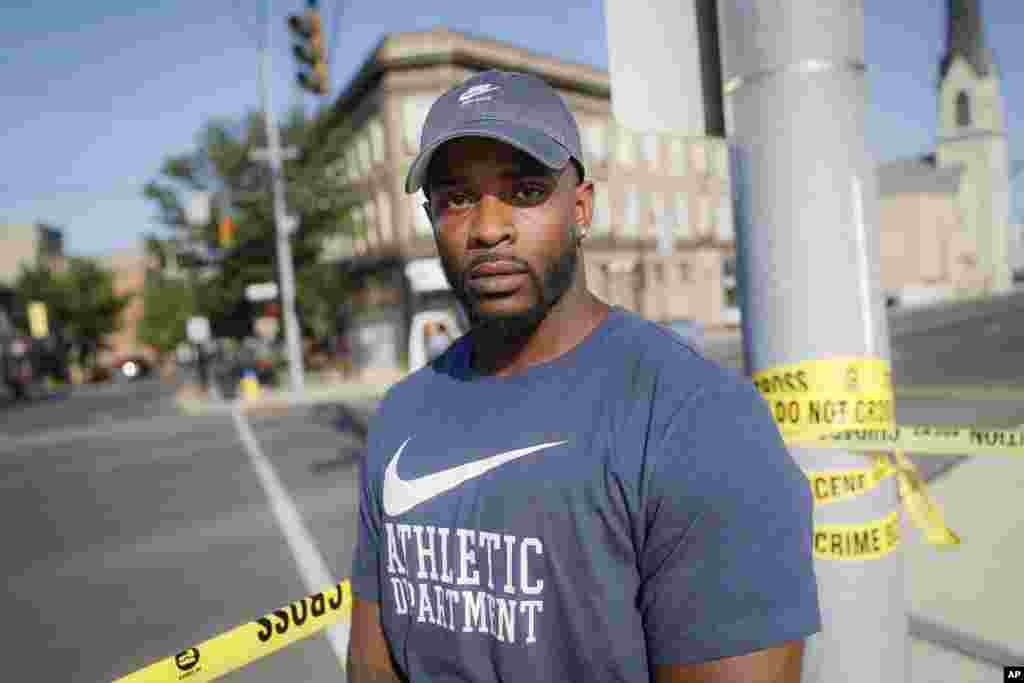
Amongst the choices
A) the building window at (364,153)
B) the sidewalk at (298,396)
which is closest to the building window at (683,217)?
the building window at (364,153)

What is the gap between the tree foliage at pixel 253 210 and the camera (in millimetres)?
26656

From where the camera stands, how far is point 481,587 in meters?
1.40

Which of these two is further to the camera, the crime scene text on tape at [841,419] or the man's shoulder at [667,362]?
the crime scene text on tape at [841,419]

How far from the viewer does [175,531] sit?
7.27m

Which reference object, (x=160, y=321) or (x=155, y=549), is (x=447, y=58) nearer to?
(x=155, y=549)

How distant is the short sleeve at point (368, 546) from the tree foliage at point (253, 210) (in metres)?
26.0

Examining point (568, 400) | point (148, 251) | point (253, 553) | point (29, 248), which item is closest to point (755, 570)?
point (568, 400)

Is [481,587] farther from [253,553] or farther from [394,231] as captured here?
[394,231]

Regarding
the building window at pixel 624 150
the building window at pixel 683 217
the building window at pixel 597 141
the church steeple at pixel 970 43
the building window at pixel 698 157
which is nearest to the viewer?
the building window at pixel 597 141

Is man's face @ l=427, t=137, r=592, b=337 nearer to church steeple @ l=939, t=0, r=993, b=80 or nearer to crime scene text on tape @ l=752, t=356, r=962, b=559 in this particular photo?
crime scene text on tape @ l=752, t=356, r=962, b=559

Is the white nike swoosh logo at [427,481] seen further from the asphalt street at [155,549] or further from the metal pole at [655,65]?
the asphalt street at [155,549]

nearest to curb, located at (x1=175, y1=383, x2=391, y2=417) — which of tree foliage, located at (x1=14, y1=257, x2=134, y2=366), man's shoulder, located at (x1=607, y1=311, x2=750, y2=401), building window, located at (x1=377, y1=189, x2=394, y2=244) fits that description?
building window, located at (x1=377, y1=189, x2=394, y2=244)

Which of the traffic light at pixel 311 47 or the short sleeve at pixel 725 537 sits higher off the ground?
the traffic light at pixel 311 47

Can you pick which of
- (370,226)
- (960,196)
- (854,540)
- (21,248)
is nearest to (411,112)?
(370,226)
